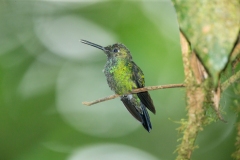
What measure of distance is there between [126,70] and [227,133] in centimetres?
172

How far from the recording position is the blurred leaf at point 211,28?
69 centimetres

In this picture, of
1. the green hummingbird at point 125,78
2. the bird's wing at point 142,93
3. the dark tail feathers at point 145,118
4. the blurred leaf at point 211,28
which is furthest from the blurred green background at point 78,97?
the blurred leaf at point 211,28

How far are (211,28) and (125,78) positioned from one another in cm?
127

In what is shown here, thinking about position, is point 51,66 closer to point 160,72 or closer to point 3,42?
point 3,42

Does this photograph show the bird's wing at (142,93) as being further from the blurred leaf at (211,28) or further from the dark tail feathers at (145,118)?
the blurred leaf at (211,28)

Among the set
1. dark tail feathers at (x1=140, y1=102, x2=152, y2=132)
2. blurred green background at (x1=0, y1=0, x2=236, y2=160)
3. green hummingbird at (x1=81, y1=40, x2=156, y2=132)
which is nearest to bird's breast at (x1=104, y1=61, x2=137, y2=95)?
green hummingbird at (x1=81, y1=40, x2=156, y2=132)

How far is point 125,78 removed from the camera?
6.46 ft

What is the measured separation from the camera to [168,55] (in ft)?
9.54

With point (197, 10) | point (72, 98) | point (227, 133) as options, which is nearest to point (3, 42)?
point (72, 98)

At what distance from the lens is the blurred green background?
131 inches

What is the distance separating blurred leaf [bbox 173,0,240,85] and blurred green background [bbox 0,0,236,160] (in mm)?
2336

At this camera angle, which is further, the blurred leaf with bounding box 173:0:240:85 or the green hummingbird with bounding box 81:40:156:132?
the green hummingbird with bounding box 81:40:156:132

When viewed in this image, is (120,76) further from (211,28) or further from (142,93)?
(211,28)

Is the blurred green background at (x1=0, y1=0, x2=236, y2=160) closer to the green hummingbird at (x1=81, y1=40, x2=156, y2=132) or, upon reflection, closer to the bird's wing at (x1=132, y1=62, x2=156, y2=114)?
the green hummingbird at (x1=81, y1=40, x2=156, y2=132)
